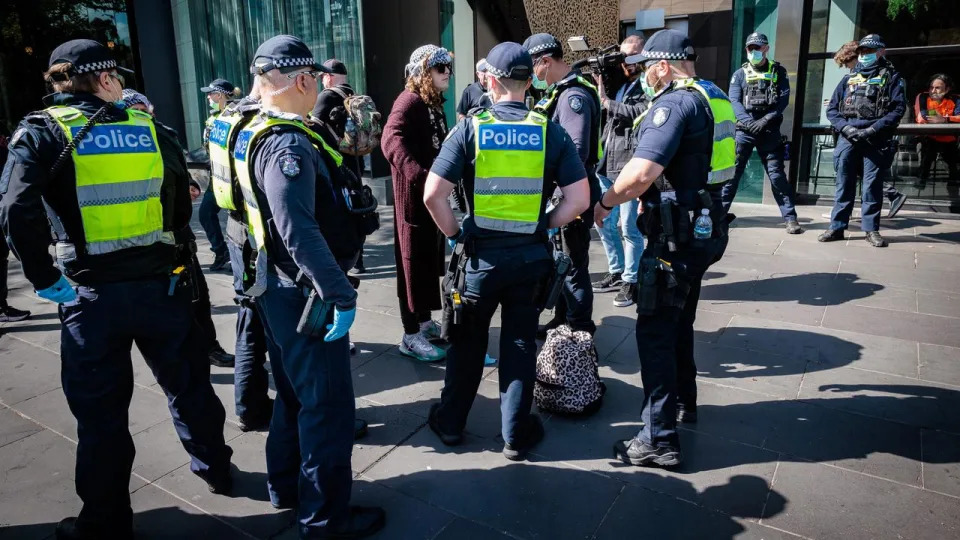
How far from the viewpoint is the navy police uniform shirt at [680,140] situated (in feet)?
10.3

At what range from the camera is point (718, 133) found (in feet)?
11.2

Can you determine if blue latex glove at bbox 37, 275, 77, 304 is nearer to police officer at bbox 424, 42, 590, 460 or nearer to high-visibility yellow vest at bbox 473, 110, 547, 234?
police officer at bbox 424, 42, 590, 460

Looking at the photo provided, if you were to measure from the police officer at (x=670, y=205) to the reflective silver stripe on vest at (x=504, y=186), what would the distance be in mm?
482

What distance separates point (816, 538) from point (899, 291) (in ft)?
13.6

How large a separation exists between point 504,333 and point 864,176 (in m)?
6.21

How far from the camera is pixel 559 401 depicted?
3.77 meters

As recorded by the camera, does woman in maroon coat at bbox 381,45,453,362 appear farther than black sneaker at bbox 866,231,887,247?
No

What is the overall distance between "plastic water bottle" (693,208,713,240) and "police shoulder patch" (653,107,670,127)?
50cm

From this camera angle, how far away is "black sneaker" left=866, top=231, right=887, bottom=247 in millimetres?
7449

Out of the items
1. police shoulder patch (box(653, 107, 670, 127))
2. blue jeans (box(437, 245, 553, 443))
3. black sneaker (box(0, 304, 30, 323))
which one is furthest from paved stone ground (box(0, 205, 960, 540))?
police shoulder patch (box(653, 107, 670, 127))

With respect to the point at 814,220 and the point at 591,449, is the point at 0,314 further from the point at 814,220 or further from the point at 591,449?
the point at 814,220

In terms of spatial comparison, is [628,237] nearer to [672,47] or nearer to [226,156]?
[672,47]

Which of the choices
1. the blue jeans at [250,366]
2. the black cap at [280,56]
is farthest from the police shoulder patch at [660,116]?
the blue jeans at [250,366]

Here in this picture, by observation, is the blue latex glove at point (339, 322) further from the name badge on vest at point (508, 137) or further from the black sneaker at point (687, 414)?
the black sneaker at point (687, 414)
